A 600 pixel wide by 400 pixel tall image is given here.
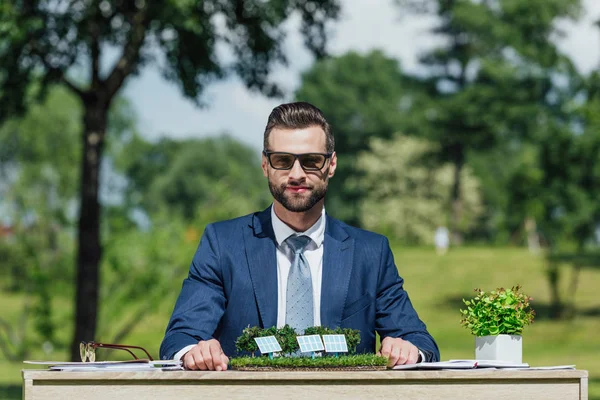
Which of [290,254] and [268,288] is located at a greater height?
[290,254]

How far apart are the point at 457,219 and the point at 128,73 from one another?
48.1 metres

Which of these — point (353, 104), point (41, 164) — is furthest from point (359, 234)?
point (353, 104)

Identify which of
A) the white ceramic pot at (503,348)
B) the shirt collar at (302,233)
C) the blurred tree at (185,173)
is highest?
the blurred tree at (185,173)

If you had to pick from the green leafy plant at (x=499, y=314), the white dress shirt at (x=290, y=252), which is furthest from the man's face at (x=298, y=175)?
the green leafy plant at (x=499, y=314)

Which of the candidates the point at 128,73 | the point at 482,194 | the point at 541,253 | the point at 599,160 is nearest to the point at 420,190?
the point at 482,194

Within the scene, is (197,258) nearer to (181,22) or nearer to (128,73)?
(181,22)

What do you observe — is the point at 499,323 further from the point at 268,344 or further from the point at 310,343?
the point at 268,344

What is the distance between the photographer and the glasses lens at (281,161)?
4.29 m

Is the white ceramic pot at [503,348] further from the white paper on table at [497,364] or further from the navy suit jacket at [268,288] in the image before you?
the navy suit jacket at [268,288]

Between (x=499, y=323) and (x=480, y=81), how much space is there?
61.5 m

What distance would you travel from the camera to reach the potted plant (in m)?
4.11

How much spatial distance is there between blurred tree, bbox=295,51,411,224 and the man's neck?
67.9 metres

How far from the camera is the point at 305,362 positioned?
370 centimetres

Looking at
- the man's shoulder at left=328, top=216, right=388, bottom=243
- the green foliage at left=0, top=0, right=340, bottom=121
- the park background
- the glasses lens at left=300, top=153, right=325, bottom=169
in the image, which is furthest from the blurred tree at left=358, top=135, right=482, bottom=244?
the glasses lens at left=300, top=153, right=325, bottom=169
